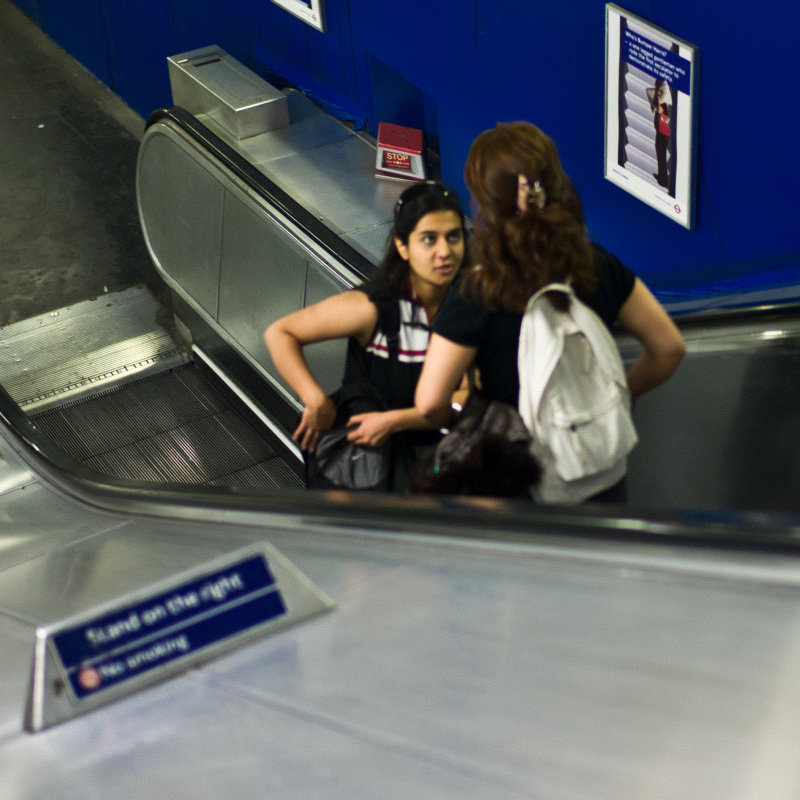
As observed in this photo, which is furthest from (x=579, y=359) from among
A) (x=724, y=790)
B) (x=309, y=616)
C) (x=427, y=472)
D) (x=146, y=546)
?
(x=146, y=546)

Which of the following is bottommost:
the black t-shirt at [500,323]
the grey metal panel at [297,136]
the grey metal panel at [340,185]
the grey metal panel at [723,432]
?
the grey metal panel at [723,432]

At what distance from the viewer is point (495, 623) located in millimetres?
1850

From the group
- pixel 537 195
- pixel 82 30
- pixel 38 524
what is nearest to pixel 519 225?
pixel 537 195

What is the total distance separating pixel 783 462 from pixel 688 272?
Result: 137 centimetres

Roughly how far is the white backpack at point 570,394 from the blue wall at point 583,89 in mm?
1563

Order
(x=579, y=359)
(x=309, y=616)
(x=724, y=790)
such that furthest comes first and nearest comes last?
(x=579, y=359) → (x=309, y=616) → (x=724, y=790)

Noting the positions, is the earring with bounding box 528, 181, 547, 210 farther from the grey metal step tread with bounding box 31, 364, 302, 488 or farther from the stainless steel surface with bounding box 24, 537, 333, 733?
the grey metal step tread with bounding box 31, 364, 302, 488

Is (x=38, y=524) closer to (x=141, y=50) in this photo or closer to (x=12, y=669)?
(x=12, y=669)

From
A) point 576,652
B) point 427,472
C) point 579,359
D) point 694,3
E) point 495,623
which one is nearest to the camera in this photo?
point 576,652

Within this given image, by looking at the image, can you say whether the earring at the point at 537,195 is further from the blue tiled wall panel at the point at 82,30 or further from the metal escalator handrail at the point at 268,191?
the blue tiled wall panel at the point at 82,30

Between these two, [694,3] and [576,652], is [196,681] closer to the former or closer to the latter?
[576,652]

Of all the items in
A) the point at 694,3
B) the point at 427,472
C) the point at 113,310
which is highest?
the point at 694,3

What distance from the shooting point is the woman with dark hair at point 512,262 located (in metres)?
2.11

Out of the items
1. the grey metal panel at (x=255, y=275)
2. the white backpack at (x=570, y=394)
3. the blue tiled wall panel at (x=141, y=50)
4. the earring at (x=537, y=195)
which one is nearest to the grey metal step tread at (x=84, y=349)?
the grey metal panel at (x=255, y=275)
